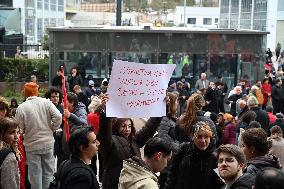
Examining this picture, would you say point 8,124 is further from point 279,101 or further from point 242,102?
point 279,101

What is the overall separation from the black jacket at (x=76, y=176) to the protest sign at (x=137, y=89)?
3.17ft

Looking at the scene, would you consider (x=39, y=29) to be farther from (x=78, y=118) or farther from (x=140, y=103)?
(x=140, y=103)

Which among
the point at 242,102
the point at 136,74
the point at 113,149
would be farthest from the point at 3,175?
the point at 242,102

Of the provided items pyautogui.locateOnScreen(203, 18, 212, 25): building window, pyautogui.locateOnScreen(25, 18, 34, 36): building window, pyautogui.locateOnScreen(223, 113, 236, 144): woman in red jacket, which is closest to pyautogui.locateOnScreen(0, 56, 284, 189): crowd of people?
pyautogui.locateOnScreen(223, 113, 236, 144): woman in red jacket

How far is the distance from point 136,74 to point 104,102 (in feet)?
1.58

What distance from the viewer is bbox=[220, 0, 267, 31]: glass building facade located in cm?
5206

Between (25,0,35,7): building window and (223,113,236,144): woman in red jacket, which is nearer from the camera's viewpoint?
(223,113,236,144): woman in red jacket

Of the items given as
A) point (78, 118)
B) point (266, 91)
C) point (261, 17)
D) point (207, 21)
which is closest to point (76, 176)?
point (78, 118)

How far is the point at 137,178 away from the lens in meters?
4.92

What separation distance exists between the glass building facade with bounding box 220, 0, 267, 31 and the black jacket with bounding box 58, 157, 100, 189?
46.6 m

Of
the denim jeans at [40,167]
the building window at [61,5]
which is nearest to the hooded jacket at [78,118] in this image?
the denim jeans at [40,167]

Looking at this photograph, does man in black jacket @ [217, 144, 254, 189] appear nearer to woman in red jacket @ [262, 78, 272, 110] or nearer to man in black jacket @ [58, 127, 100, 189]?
man in black jacket @ [58, 127, 100, 189]

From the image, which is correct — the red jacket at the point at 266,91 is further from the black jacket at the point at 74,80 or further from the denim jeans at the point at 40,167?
the denim jeans at the point at 40,167

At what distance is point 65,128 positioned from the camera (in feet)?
29.5
